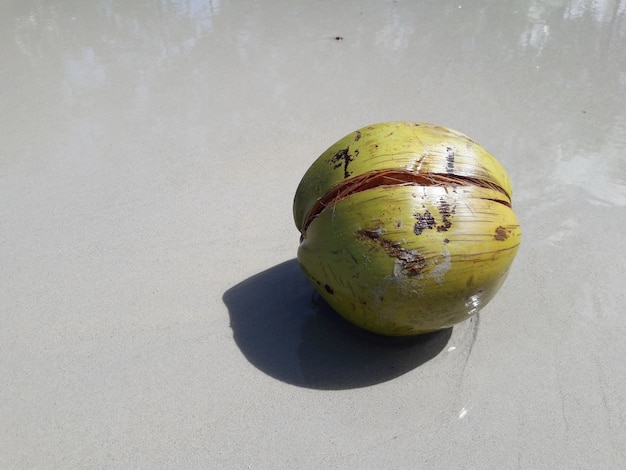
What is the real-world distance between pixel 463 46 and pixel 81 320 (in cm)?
385

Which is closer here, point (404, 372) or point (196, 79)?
point (404, 372)

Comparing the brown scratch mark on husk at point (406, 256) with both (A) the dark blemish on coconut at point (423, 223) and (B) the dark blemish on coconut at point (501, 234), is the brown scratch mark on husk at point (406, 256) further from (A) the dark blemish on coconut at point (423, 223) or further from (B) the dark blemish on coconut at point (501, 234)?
(B) the dark blemish on coconut at point (501, 234)

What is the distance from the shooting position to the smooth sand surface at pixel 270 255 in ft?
7.29

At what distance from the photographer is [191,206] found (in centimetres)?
341

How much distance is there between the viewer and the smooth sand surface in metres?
2.22

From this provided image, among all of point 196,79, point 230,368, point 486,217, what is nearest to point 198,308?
point 230,368

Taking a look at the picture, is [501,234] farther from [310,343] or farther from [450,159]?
[310,343]

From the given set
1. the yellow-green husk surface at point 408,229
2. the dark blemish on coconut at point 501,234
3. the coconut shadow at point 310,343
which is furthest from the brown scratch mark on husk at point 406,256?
the coconut shadow at point 310,343

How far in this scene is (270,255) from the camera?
3049 millimetres

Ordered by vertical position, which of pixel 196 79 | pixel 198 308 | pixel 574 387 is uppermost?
pixel 196 79

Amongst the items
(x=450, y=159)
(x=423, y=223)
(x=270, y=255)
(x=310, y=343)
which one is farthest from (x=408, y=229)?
(x=270, y=255)

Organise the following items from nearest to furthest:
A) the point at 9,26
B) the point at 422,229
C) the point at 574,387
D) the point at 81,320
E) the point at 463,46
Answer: the point at 422,229 < the point at 574,387 < the point at 81,320 < the point at 463,46 < the point at 9,26

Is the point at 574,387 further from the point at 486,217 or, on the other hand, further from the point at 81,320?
the point at 81,320

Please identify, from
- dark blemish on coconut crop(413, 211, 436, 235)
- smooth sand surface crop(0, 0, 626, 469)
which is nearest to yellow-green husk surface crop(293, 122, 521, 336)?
dark blemish on coconut crop(413, 211, 436, 235)
